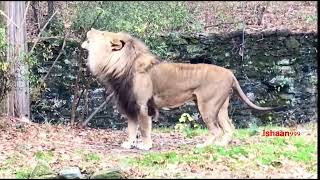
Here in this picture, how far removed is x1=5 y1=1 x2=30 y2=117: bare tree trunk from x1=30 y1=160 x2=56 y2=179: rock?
3407 mm

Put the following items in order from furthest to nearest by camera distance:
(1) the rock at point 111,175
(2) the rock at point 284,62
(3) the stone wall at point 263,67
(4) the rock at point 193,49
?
(2) the rock at point 284,62
(4) the rock at point 193,49
(3) the stone wall at point 263,67
(1) the rock at point 111,175

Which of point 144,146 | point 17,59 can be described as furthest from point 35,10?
point 144,146

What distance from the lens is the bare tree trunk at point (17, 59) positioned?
33.6ft

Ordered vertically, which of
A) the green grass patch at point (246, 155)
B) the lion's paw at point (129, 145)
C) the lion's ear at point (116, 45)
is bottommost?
the lion's paw at point (129, 145)

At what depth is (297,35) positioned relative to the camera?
13.6 meters

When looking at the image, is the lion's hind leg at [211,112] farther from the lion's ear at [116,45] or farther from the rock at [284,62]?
the rock at [284,62]

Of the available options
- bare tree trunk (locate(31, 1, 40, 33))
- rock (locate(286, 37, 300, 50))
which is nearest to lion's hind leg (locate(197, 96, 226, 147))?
bare tree trunk (locate(31, 1, 40, 33))

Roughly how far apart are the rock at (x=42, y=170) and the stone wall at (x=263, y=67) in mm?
5726

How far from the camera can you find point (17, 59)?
10.1 meters

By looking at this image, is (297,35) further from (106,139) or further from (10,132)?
(10,132)

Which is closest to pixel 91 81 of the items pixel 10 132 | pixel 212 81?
pixel 10 132

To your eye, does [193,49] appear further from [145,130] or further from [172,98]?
[145,130]

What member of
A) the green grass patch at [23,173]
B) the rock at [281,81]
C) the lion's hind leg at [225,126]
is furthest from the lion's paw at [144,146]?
the rock at [281,81]

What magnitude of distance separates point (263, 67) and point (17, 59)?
5.47 m
